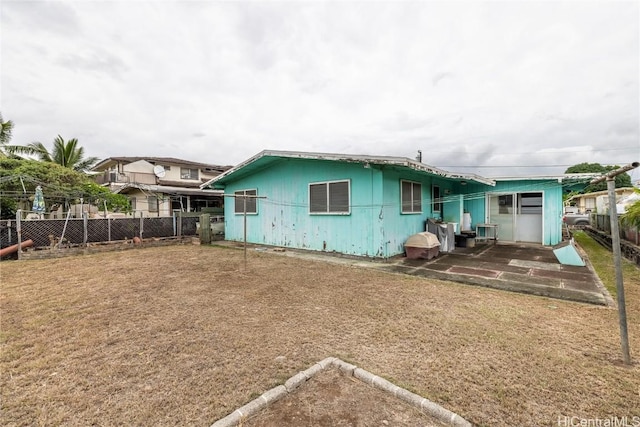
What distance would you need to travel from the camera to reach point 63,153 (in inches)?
819

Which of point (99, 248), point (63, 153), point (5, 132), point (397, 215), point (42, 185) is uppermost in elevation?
point (5, 132)

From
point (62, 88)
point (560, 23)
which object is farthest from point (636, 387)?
point (62, 88)

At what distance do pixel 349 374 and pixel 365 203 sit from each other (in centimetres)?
545

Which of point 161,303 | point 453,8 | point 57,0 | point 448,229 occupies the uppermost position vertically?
point 453,8

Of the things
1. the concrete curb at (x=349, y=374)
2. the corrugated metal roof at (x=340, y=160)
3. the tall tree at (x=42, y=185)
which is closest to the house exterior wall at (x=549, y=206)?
the corrugated metal roof at (x=340, y=160)

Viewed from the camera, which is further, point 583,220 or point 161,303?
point 583,220

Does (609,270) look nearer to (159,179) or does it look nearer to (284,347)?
(284,347)

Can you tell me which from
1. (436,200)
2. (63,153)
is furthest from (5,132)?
(436,200)

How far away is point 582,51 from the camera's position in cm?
849

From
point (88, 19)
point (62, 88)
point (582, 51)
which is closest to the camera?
point (88, 19)

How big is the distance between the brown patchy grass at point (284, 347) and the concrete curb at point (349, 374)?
10 cm

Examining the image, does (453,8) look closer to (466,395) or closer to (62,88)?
(466,395)

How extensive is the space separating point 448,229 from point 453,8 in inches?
246

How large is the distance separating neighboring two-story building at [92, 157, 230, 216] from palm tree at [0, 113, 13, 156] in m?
5.58
